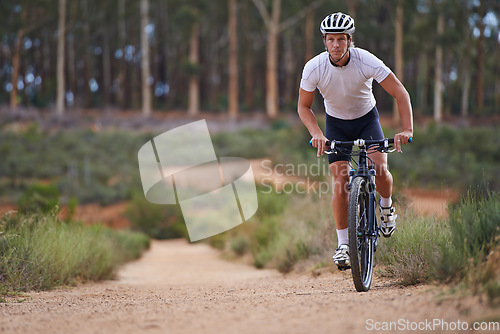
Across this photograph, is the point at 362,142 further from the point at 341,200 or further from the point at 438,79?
the point at 438,79

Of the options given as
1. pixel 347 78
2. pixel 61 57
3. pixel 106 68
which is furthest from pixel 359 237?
pixel 106 68

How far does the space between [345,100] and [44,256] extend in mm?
3662

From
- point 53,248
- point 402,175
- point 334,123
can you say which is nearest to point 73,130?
point 402,175

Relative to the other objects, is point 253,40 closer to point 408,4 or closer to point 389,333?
point 408,4

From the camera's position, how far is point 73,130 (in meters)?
31.2

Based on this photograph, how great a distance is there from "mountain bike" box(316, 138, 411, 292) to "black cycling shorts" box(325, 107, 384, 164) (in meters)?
0.14

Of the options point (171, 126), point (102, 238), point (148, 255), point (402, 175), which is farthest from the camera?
point (171, 126)

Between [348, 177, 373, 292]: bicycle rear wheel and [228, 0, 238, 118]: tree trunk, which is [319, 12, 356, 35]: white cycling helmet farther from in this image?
[228, 0, 238, 118]: tree trunk

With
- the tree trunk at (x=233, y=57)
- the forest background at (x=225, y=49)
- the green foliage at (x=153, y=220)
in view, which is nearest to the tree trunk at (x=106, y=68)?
the forest background at (x=225, y=49)

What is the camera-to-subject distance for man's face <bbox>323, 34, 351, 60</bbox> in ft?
16.0

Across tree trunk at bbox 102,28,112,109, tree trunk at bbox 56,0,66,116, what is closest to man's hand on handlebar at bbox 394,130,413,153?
tree trunk at bbox 56,0,66,116

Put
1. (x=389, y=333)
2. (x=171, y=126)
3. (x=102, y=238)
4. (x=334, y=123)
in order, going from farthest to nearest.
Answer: (x=171, y=126) → (x=102, y=238) → (x=334, y=123) → (x=389, y=333)

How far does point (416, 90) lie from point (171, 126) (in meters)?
22.9

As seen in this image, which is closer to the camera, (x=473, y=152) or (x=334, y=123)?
(x=334, y=123)
